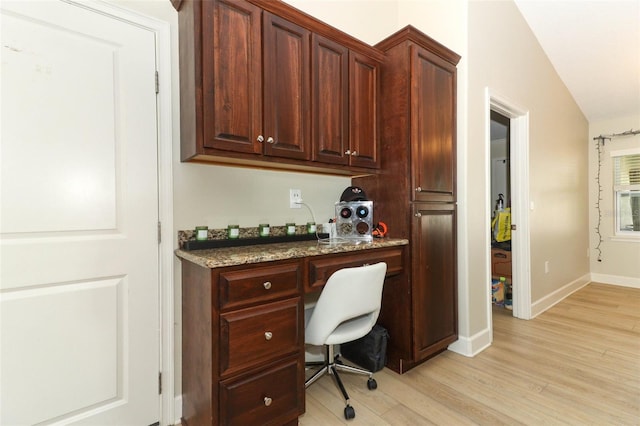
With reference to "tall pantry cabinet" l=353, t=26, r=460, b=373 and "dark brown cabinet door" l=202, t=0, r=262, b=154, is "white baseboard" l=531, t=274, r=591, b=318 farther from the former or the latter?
"dark brown cabinet door" l=202, t=0, r=262, b=154

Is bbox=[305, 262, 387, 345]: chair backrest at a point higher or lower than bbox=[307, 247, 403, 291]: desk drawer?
lower

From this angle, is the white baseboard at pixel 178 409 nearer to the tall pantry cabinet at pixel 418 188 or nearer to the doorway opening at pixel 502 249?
the tall pantry cabinet at pixel 418 188

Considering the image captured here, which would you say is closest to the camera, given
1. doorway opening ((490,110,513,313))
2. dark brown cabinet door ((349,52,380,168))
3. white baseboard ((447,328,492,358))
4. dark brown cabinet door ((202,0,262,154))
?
dark brown cabinet door ((202,0,262,154))

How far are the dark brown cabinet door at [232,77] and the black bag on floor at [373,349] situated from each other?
1.42 meters

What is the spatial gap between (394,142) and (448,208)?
2.18 feet

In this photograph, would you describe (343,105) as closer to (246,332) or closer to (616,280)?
(246,332)

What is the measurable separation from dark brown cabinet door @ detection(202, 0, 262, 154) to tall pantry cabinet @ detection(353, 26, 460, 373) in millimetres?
980

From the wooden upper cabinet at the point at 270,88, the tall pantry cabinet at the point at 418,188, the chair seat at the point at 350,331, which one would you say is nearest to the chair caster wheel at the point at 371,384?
the tall pantry cabinet at the point at 418,188

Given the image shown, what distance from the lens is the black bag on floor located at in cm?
200

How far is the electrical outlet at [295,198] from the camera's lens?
2.05 m

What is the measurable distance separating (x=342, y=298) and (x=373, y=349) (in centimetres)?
72

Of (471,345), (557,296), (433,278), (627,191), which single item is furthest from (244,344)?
(627,191)

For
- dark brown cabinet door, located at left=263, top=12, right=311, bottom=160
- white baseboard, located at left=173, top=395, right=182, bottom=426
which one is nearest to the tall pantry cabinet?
dark brown cabinet door, located at left=263, top=12, right=311, bottom=160

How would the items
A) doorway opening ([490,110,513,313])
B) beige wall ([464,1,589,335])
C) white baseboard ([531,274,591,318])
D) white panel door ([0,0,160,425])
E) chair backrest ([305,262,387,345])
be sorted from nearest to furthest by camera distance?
white panel door ([0,0,160,425]) → chair backrest ([305,262,387,345]) → beige wall ([464,1,589,335]) → white baseboard ([531,274,591,318]) → doorway opening ([490,110,513,313])
